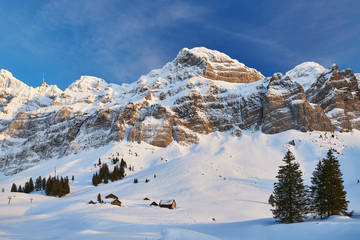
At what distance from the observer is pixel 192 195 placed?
6303 cm

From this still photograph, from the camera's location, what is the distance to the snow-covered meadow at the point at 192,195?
78.5ft

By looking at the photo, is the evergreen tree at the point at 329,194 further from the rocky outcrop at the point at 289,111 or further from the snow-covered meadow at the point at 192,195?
the rocky outcrop at the point at 289,111

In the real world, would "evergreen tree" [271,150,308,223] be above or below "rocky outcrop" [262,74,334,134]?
below

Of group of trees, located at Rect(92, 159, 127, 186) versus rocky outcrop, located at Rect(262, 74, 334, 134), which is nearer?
group of trees, located at Rect(92, 159, 127, 186)

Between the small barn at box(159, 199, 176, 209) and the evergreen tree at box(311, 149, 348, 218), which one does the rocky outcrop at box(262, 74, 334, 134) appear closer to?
the small barn at box(159, 199, 176, 209)

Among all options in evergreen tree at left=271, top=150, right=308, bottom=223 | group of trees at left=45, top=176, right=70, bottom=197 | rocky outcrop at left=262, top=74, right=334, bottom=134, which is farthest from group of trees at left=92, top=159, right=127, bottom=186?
rocky outcrop at left=262, top=74, right=334, bottom=134

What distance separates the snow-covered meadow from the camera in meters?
23.9

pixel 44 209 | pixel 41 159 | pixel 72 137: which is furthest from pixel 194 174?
pixel 41 159

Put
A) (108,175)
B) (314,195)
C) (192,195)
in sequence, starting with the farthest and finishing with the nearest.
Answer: (108,175)
(192,195)
(314,195)

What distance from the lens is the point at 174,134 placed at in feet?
491

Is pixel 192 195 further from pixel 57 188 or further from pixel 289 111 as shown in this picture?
pixel 289 111

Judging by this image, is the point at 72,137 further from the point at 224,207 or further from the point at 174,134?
the point at 224,207

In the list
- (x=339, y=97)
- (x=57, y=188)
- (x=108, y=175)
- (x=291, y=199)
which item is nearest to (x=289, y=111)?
(x=339, y=97)

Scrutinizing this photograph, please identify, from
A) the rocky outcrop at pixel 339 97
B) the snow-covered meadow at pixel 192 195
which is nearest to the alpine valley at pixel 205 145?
the snow-covered meadow at pixel 192 195
